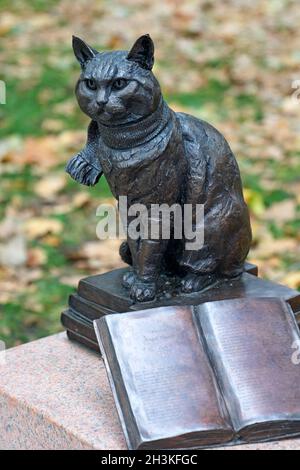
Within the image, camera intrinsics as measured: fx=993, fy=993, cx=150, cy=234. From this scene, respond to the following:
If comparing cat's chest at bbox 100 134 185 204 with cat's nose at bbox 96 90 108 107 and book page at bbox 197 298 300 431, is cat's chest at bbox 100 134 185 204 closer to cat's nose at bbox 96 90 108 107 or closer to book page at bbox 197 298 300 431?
cat's nose at bbox 96 90 108 107

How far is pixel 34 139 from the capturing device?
18.0 ft

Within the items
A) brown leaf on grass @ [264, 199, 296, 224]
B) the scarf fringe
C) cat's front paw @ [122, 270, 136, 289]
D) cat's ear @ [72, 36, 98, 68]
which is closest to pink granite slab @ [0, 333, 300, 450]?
cat's front paw @ [122, 270, 136, 289]

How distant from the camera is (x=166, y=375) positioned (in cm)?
238

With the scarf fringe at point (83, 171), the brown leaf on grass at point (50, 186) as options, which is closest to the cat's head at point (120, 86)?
the scarf fringe at point (83, 171)

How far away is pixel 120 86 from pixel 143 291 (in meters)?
0.56

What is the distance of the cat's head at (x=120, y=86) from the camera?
8.23ft

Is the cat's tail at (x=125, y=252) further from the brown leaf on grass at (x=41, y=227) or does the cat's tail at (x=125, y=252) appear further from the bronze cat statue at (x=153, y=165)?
the brown leaf on grass at (x=41, y=227)

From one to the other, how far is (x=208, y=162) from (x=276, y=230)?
5.98 ft

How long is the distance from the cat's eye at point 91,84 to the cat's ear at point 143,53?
0.36ft

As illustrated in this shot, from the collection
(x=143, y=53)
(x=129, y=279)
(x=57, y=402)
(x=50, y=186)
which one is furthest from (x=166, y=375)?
(x=50, y=186)

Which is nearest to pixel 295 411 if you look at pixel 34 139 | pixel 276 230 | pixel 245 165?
pixel 276 230

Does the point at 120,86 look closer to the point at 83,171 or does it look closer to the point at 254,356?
the point at 83,171

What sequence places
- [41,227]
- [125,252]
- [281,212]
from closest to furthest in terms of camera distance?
[125,252], [41,227], [281,212]

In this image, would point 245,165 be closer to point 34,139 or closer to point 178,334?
point 34,139
